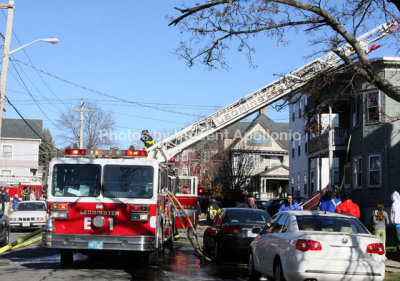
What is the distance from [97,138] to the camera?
5834 centimetres

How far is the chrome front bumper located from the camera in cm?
1220

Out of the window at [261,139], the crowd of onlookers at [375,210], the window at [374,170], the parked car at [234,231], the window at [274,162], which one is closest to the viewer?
the parked car at [234,231]

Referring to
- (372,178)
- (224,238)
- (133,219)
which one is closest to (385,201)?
(372,178)

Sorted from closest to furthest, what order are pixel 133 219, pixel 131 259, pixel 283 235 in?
pixel 283 235 → pixel 133 219 → pixel 131 259

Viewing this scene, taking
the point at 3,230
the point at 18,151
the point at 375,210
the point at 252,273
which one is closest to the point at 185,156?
the point at 18,151

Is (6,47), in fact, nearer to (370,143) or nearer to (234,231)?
(234,231)

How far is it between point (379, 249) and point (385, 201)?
19.0 m

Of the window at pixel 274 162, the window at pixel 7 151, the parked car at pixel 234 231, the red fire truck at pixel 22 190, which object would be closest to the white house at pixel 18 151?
the window at pixel 7 151

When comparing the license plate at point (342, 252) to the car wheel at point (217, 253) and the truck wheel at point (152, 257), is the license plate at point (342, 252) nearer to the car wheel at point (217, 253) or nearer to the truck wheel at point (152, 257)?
the truck wheel at point (152, 257)

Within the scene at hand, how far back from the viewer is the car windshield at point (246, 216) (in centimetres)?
1478

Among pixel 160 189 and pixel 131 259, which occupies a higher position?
pixel 160 189

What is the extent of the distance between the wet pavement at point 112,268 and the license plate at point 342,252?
3.41 metres

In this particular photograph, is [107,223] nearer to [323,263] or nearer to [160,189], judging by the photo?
[160,189]

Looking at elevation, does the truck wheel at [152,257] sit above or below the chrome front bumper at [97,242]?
below
